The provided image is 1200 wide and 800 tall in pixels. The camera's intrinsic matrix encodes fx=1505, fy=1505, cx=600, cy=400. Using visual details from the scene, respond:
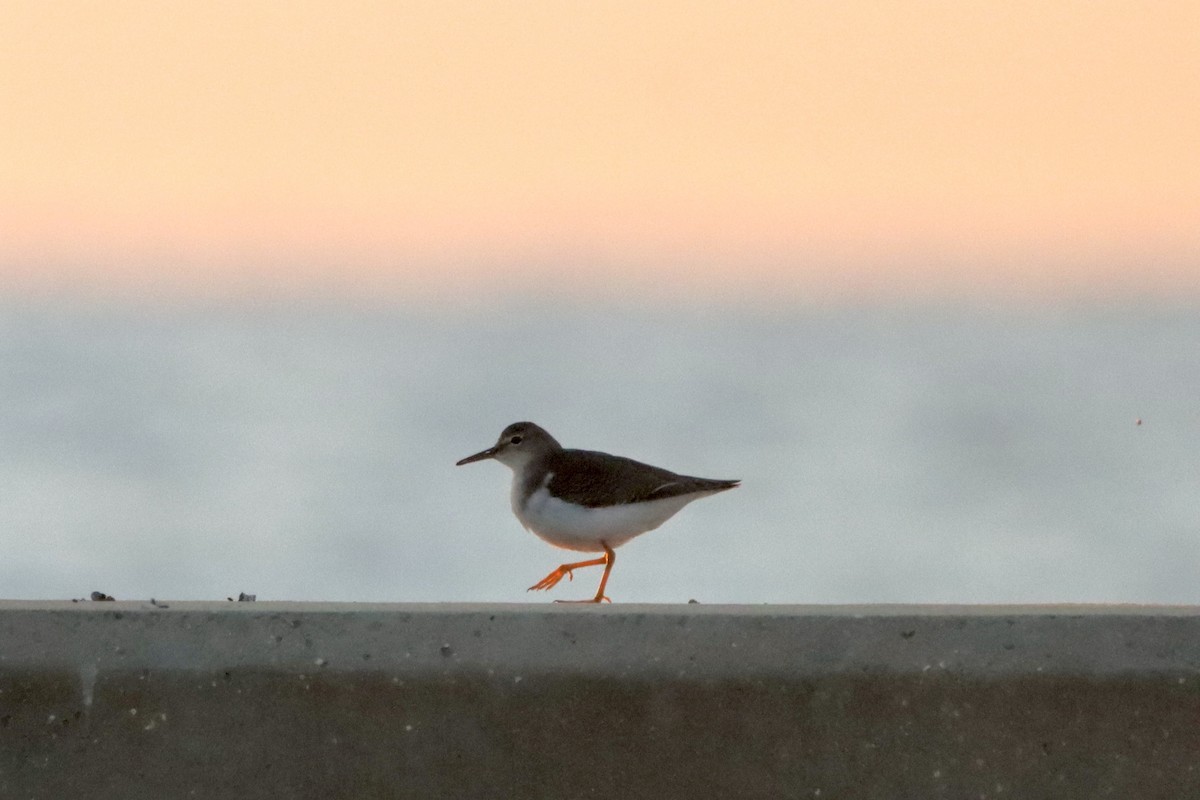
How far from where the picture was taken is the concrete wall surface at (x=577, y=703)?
421 centimetres

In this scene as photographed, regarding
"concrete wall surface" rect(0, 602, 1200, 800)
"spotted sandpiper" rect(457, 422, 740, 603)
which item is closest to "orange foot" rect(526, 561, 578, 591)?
"spotted sandpiper" rect(457, 422, 740, 603)

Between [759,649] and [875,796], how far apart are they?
51 cm

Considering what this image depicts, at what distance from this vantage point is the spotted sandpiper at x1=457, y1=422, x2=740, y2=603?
8.60m

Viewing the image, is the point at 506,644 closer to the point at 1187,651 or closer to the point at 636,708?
the point at 636,708

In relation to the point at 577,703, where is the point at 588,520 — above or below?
below

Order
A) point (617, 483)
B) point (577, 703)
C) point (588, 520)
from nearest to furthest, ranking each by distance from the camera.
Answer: point (577, 703), point (588, 520), point (617, 483)

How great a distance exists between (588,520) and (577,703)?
14.2 feet

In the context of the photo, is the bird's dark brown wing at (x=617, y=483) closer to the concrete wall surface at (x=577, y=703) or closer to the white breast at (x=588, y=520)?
the white breast at (x=588, y=520)

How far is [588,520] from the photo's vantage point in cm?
857

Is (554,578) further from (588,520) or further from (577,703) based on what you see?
(577,703)

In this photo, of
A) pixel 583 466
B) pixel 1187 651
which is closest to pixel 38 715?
pixel 1187 651

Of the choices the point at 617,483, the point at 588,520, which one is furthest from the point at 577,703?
the point at 617,483

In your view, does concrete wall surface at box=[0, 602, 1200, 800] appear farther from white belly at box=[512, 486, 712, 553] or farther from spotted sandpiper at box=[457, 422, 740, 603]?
white belly at box=[512, 486, 712, 553]

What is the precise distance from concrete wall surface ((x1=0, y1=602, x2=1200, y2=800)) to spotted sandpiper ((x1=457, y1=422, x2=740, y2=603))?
405cm
